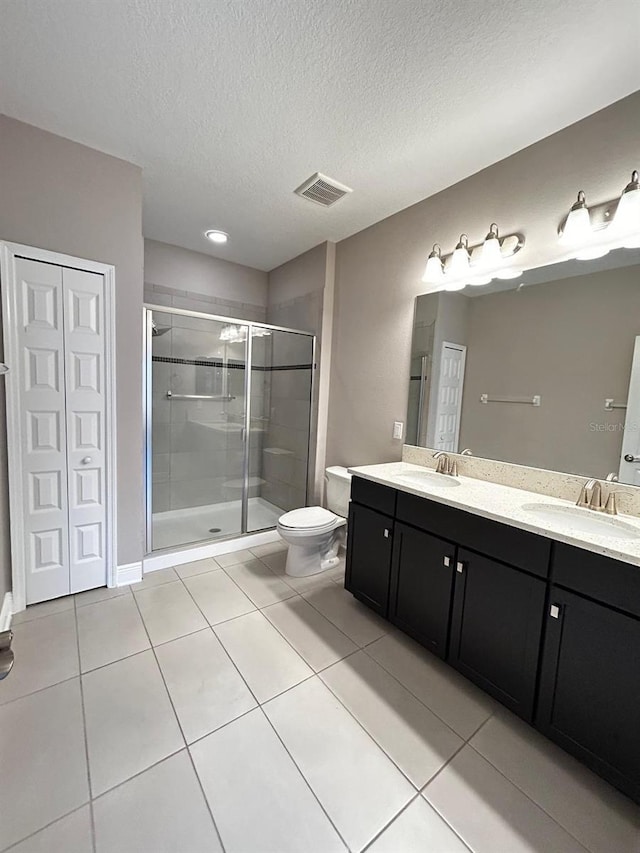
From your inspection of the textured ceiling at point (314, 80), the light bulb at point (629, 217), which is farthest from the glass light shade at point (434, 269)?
the light bulb at point (629, 217)

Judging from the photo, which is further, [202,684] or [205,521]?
[205,521]

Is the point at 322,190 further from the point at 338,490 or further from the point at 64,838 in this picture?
the point at 64,838

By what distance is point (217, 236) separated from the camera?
9.75ft

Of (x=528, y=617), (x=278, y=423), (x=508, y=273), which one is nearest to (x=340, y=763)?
(x=528, y=617)

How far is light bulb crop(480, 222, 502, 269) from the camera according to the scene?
187 cm

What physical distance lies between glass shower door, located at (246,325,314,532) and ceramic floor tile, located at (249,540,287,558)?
0.18 metres

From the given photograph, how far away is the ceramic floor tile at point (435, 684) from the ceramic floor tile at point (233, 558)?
4.01 ft

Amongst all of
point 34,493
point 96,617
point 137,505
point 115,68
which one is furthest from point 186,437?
point 115,68

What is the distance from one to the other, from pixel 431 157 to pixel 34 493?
9.35ft

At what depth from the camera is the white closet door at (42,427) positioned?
1.84 meters

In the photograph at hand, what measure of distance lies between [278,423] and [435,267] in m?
1.97

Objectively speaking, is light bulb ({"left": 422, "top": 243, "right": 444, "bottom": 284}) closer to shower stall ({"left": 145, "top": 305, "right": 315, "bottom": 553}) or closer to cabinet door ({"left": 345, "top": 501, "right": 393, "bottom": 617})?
shower stall ({"left": 145, "top": 305, "right": 315, "bottom": 553})

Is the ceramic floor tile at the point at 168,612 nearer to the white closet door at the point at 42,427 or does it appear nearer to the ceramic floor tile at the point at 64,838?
the white closet door at the point at 42,427

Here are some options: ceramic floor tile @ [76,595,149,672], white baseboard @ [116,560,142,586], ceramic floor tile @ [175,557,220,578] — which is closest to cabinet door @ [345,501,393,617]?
ceramic floor tile @ [175,557,220,578]
